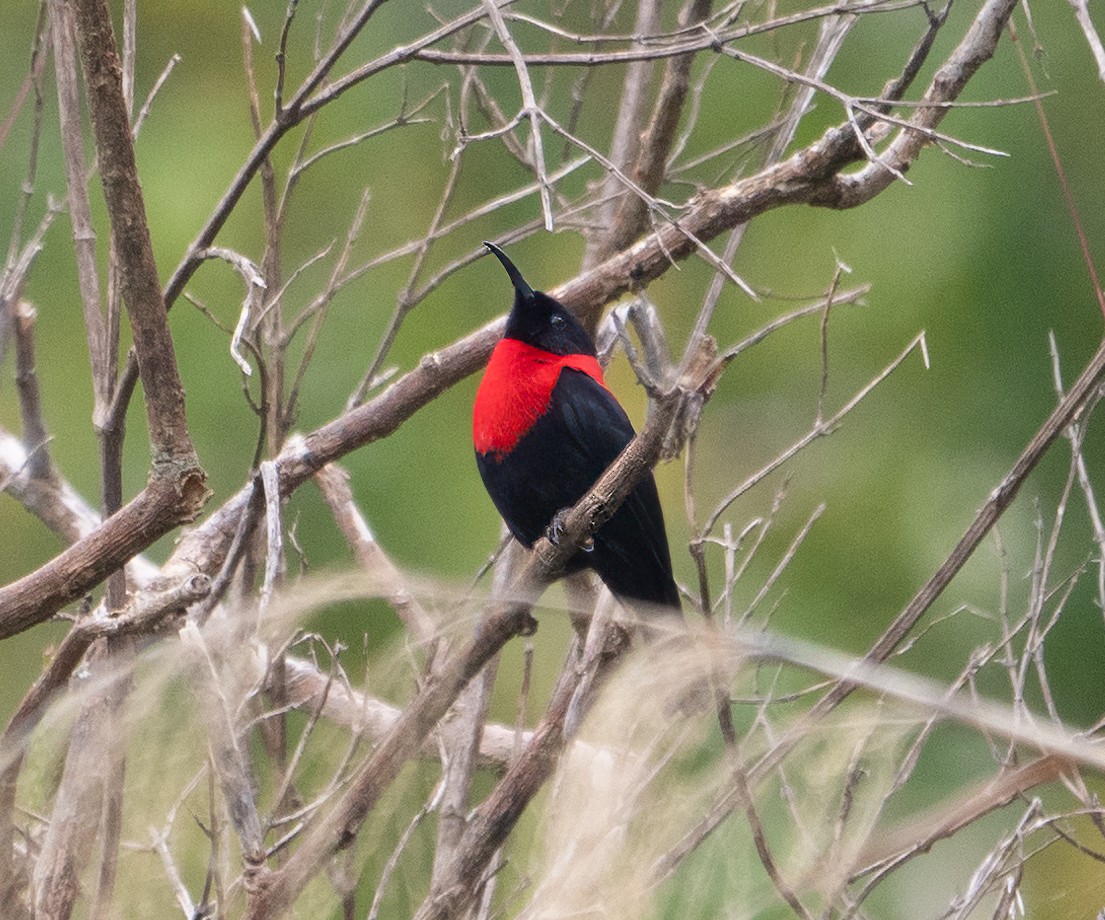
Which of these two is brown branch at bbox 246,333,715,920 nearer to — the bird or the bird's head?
the bird

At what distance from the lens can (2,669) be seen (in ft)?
19.4

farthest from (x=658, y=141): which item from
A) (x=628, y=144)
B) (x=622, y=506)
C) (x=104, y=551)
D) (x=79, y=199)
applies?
(x=104, y=551)

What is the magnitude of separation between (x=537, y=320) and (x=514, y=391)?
0.51ft

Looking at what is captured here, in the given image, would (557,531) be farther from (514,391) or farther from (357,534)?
(357,534)

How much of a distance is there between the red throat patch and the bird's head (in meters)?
0.03

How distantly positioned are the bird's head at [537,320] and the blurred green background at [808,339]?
2.79 metres

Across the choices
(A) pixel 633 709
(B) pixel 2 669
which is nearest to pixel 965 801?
(A) pixel 633 709

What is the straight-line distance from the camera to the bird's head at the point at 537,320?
2.55 metres

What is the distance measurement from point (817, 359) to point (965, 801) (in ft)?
19.3

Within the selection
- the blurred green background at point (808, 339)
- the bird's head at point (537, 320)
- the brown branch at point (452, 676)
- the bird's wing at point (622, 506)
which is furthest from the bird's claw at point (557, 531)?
the blurred green background at point (808, 339)

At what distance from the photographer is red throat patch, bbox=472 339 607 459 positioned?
98.9 inches

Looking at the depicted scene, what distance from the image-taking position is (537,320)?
101 inches

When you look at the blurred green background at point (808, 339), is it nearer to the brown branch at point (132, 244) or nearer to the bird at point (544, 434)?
the bird at point (544, 434)

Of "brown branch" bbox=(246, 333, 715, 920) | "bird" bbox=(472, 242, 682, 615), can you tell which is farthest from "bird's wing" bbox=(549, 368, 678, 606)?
"brown branch" bbox=(246, 333, 715, 920)
